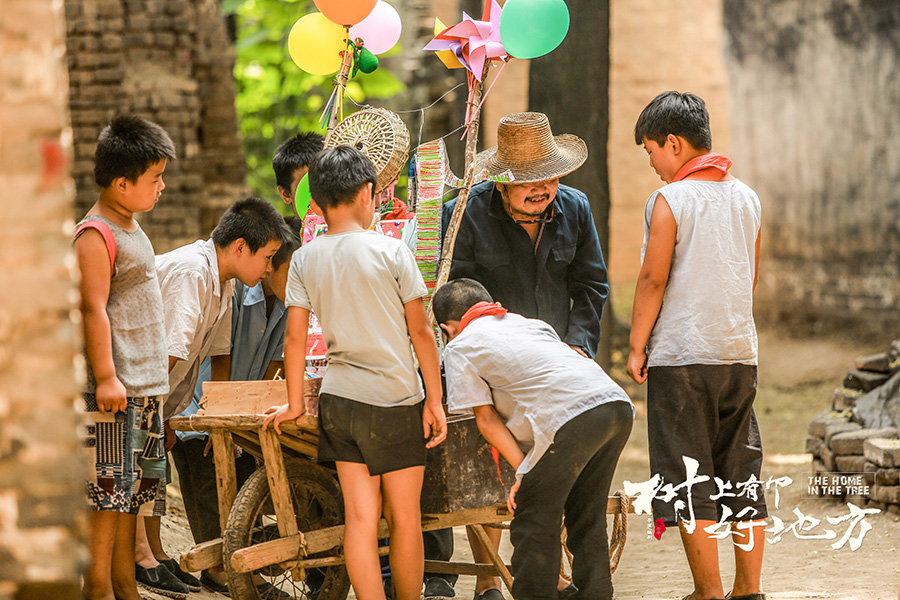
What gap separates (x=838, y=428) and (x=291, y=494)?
401 centimetres

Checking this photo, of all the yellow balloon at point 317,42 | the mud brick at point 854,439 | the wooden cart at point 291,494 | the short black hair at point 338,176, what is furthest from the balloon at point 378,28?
the mud brick at point 854,439

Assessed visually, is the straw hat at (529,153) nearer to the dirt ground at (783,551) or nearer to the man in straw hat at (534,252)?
the man in straw hat at (534,252)

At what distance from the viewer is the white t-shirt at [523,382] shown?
311cm

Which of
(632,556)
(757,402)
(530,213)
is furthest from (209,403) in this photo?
(757,402)

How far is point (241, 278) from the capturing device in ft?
12.6

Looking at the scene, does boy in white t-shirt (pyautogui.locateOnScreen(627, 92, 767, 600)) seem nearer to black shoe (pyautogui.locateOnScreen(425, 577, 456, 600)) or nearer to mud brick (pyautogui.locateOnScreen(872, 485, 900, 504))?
black shoe (pyautogui.locateOnScreen(425, 577, 456, 600))

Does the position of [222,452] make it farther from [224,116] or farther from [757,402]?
[757,402]

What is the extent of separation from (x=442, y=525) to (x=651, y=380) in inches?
36.8

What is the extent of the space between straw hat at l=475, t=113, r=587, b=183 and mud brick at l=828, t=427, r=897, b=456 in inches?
121

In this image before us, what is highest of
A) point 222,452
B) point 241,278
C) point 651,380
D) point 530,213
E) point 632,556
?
point 530,213

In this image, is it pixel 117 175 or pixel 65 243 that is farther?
pixel 117 175

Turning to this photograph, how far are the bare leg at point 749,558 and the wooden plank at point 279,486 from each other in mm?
1590

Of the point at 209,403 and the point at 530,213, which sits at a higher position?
the point at 530,213

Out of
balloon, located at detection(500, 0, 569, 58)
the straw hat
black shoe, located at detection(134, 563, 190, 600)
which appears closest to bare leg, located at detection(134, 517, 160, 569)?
black shoe, located at detection(134, 563, 190, 600)
